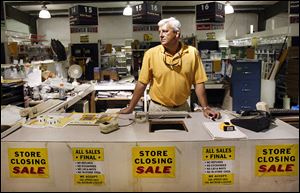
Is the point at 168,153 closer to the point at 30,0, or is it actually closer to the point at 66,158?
the point at 66,158

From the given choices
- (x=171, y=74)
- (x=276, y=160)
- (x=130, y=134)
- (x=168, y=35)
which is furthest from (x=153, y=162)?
(x=168, y=35)

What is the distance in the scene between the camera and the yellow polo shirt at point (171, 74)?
3.01m

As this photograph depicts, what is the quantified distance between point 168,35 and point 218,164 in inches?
67.1

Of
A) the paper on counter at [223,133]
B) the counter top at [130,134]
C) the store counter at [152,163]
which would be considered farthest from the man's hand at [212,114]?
the store counter at [152,163]

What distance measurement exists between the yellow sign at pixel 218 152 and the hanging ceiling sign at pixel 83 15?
567cm

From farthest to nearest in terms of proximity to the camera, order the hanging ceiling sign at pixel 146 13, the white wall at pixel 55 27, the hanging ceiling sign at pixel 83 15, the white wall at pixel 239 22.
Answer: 1. the white wall at pixel 239 22
2. the white wall at pixel 55 27
3. the hanging ceiling sign at pixel 146 13
4. the hanging ceiling sign at pixel 83 15

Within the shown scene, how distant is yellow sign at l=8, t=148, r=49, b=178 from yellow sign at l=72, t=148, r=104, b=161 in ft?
0.51

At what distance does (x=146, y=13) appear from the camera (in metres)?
6.71

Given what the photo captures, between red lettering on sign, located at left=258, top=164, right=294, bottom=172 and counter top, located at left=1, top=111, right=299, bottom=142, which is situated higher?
counter top, located at left=1, top=111, right=299, bottom=142

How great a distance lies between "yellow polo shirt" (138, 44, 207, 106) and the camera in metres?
3.01

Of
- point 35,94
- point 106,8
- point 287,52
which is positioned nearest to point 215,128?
point 35,94

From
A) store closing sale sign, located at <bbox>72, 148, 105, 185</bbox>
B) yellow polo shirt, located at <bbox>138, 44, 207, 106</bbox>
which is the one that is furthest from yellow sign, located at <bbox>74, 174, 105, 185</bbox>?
yellow polo shirt, located at <bbox>138, 44, 207, 106</bbox>

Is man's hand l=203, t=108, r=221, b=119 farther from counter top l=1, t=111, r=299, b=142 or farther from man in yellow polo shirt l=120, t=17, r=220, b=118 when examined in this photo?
man in yellow polo shirt l=120, t=17, r=220, b=118

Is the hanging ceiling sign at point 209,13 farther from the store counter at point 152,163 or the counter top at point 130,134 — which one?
the store counter at point 152,163
